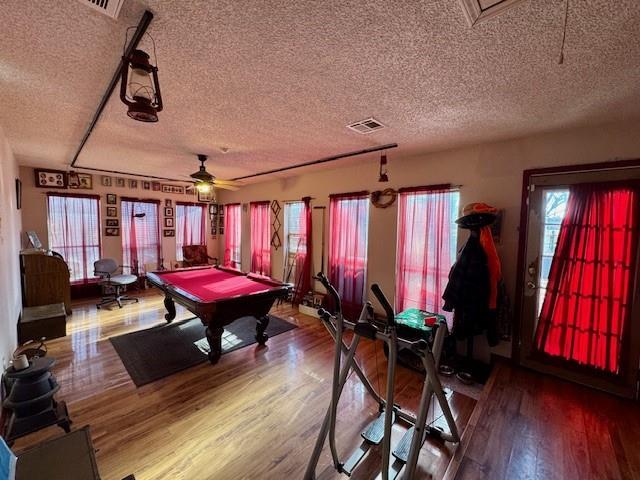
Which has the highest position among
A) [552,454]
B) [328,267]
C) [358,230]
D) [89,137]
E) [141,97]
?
[89,137]

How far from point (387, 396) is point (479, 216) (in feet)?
7.15

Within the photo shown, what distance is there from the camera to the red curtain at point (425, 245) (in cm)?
334

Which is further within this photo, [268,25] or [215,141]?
[215,141]

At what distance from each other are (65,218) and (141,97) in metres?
5.64

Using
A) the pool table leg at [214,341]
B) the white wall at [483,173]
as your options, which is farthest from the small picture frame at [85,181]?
the pool table leg at [214,341]

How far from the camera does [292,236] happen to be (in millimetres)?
5527

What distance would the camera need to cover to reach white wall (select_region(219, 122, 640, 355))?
8.11ft

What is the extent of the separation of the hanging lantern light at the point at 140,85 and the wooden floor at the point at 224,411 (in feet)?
7.16

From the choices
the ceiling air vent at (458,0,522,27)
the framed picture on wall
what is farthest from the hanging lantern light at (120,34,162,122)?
the framed picture on wall

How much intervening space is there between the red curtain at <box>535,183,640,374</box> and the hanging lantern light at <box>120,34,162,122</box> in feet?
11.5

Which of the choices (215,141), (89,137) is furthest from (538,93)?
(89,137)

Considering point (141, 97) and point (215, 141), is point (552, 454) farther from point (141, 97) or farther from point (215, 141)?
point (215, 141)

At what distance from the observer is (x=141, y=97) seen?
1.32 metres

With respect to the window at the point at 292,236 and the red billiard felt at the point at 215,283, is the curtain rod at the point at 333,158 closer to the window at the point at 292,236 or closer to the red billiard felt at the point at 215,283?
the window at the point at 292,236
